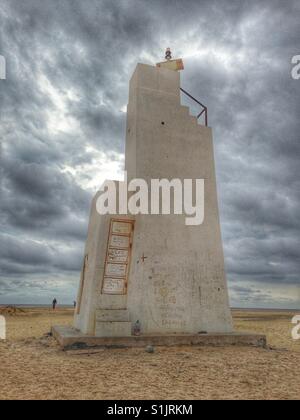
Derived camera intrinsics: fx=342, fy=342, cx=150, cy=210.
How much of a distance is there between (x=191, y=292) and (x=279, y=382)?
400 centimetres

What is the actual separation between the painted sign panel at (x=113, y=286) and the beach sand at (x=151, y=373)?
1.75 meters

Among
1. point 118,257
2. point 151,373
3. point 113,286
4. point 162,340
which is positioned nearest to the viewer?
point 151,373

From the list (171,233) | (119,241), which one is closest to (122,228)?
(119,241)

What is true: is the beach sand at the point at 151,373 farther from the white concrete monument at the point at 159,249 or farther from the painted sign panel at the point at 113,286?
the painted sign panel at the point at 113,286

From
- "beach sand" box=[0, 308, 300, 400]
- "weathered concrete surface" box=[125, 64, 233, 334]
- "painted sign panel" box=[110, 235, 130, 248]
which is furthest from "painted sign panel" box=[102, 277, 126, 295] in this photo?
"beach sand" box=[0, 308, 300, 400]

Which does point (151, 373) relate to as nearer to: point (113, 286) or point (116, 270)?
point (113, 286)

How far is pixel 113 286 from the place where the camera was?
9.62 meters

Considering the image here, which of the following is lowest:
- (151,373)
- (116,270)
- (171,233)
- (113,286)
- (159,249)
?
(151,373)

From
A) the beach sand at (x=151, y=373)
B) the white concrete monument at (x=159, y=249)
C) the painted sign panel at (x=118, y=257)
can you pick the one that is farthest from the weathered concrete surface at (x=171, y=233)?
the beach sand at (x=151, y=373)

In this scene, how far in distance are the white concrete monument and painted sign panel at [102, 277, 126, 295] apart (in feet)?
0.09

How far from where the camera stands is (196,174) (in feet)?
36.6

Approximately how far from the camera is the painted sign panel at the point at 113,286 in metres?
9.56

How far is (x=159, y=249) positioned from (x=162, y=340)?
2.52 meters

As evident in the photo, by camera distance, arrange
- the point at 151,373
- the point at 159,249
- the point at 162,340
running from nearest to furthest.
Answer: the point at 151,373
the point at 162,340
the point at 159,249
